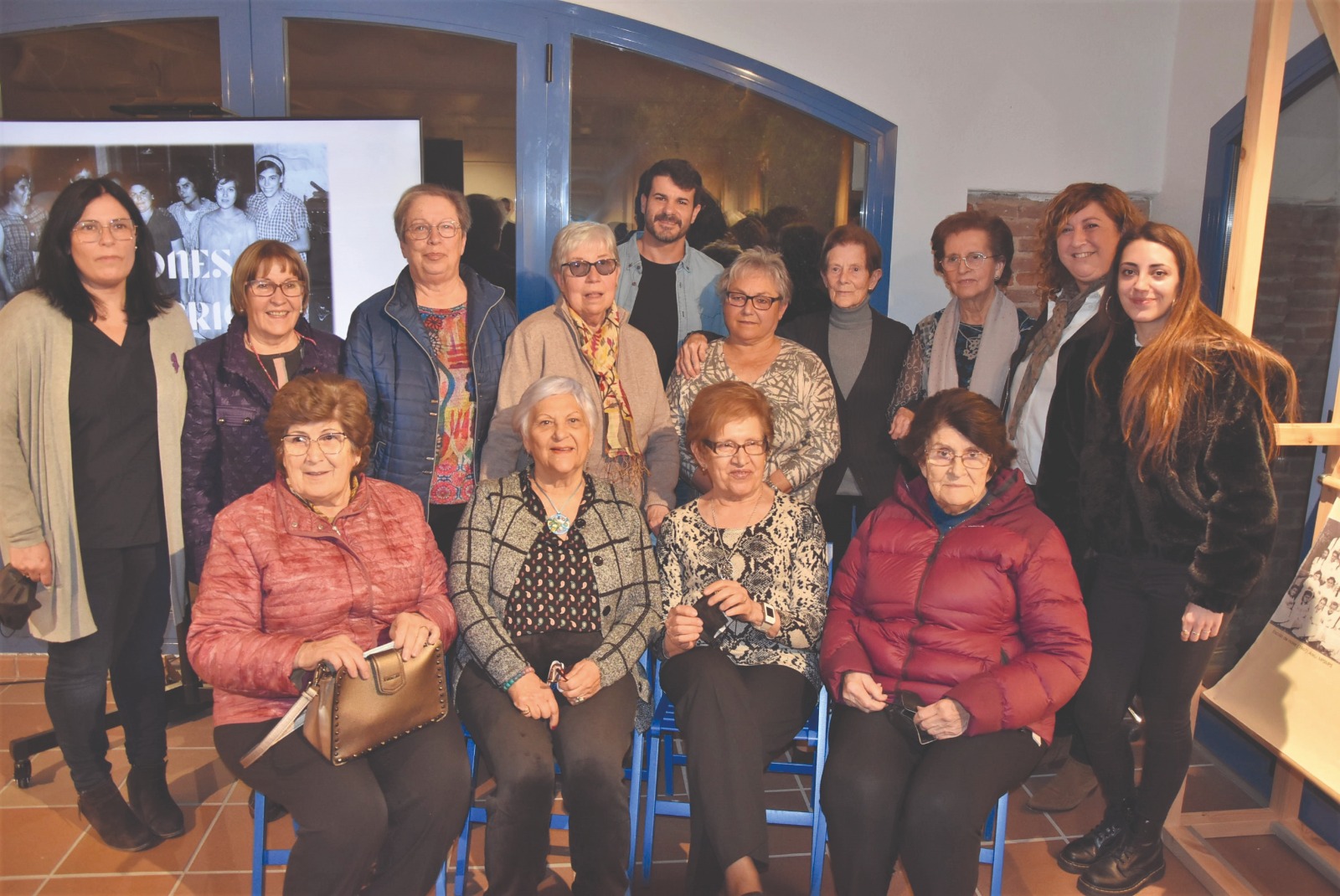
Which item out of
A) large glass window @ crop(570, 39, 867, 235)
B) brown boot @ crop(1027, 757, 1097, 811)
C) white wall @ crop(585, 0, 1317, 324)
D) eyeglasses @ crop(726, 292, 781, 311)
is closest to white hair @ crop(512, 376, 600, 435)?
eyeglasses @ crop(726, 292, 781, 311)

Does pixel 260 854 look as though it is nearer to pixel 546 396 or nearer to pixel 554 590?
pixel 554 590

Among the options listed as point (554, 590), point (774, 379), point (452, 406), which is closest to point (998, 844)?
point (554, 590)

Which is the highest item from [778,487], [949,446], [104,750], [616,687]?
[949,446]

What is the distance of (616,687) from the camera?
236cm

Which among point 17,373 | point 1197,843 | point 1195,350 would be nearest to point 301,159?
point 17,373

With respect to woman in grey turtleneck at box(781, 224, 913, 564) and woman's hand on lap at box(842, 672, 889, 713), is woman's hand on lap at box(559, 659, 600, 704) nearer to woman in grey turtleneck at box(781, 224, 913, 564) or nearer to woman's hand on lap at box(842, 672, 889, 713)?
woman's hand on lap at box(842, 672, 889, 713)

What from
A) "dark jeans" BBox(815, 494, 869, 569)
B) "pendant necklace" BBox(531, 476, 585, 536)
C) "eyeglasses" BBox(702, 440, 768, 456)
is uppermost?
"eyeglasses" BBox(702, 440, 768, 456)

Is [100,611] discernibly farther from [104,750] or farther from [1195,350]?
[1195,350]

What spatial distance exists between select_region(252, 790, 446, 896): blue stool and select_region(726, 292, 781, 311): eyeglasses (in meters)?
1.80

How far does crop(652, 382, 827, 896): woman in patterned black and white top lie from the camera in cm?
226

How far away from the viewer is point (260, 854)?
227 centimetres

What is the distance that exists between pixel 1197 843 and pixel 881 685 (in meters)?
1.26

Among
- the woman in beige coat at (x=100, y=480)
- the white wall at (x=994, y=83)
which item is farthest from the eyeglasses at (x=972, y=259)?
the woman in beige coat at (x=100, y=480)

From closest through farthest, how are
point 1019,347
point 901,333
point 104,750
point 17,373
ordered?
1. point 17,373
2. point 104,750
3. point 1019,347
4. point 901,333
